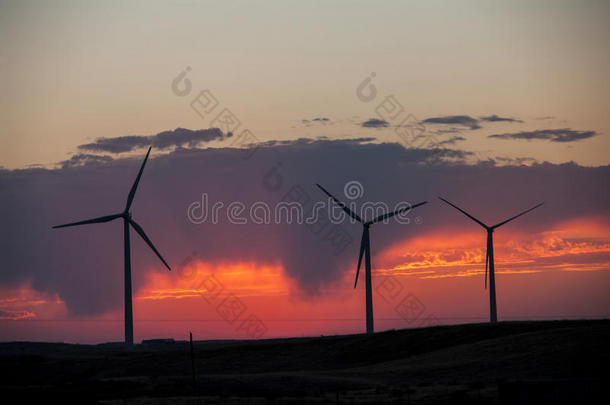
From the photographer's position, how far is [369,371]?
317 ft

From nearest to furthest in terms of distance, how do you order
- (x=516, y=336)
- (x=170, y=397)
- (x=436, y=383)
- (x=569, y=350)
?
1. (x=170, y=397)
2. (x=436, y=383)
3. (x=569, y=350)
4. (x=516, y=336)

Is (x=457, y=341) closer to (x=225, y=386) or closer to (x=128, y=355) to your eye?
(x=225, y=386)

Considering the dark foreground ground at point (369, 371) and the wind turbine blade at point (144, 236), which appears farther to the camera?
the wind turbine blade at point (144, 236)

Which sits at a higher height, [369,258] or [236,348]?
[369,258]

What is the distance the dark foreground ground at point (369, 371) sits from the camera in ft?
226

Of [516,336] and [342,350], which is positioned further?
[342,350]

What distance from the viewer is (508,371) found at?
8125 centimetres

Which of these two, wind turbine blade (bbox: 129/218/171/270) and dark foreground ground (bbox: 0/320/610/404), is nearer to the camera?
dark foreground ground (bbox: 0/320/610/404)

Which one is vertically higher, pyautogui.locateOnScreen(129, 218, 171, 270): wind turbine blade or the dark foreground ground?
pyautogui.locateOnScreen(129, 218, 171, 270): wind turbine blade

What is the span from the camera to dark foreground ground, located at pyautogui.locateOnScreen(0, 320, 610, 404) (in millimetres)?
68750

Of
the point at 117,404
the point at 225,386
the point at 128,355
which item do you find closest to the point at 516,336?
the point at 225,386

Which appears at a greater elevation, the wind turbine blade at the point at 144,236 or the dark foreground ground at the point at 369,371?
the wind turbine blade at the point at 144,236

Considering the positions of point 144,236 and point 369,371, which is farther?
point 144,236

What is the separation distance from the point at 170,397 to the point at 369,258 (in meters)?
64.1
